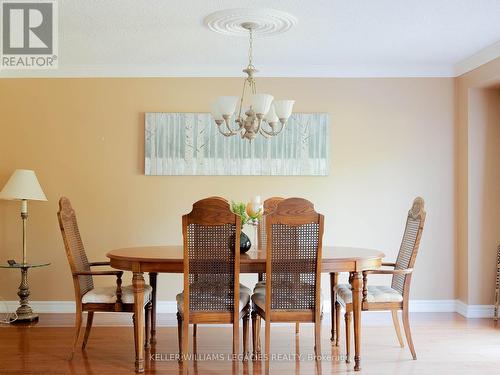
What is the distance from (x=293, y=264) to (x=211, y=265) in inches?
19.8

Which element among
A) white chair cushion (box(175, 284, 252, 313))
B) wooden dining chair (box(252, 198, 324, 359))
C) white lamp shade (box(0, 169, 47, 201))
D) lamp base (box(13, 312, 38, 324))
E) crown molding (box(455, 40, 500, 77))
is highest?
crown molding (box(455, 40, 500, 77))

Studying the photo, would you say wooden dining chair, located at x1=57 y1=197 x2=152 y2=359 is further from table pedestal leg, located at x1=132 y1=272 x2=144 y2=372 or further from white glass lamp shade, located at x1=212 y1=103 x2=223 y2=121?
white glass lamp shade, located at x1=212 y1=103 x2=223 y2=121

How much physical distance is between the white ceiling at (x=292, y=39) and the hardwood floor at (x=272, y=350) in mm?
→ 2399

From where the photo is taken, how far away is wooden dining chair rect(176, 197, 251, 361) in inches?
128

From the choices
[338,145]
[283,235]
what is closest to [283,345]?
[283,235]

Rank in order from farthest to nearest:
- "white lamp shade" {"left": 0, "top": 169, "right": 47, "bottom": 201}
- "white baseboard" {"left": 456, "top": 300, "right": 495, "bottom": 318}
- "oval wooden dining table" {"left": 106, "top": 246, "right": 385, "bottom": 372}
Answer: "white baseboard" {"left": 456, "top": 300, "right": 495, "bottom": 318}
"white lamp shade" {"left": 0, "top": 169, "right": 47, "bottom": 201}
"oval wooden dining table" {"left": 106, "top": 246, "right": 385, "bottom": 372}

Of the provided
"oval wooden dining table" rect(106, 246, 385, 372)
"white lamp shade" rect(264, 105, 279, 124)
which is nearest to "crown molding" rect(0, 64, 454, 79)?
"white lamp shade" rect(264, 105, 279, 124)

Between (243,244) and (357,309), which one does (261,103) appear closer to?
(243,244)

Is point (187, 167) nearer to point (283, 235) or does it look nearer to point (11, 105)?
point (11, 105)

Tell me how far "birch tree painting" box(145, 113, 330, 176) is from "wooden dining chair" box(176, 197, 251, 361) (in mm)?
2087

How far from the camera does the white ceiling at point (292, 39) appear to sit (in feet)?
12.2

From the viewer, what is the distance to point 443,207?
539cm

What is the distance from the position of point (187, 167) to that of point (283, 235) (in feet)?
7.25

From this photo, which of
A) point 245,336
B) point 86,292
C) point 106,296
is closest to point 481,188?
point 245,336
